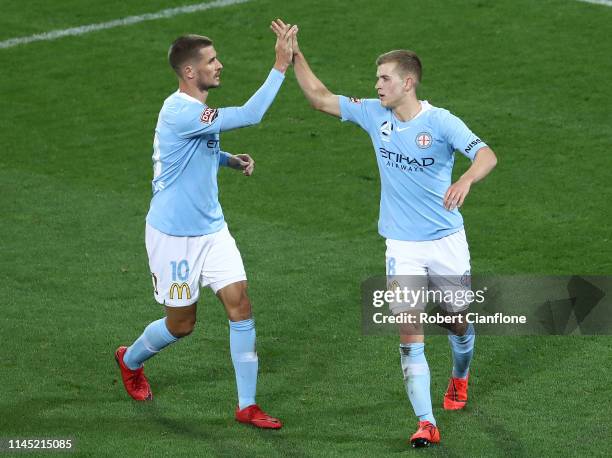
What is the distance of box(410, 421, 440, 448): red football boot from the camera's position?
7984mm

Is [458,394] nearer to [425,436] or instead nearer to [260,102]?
[425,436]

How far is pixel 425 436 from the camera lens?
7.98 metres

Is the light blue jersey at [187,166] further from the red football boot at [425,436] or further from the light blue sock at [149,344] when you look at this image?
the red football boot at [425,436]

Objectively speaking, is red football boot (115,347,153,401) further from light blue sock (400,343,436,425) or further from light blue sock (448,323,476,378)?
light blue sock (448,323,476,378)

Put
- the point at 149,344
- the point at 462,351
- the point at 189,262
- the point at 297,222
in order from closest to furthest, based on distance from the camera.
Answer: the point at 189,262, the point at 462,351, the point at 149,344, the point at 297,222

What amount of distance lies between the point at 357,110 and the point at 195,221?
122cm

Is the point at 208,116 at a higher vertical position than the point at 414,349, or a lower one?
higher

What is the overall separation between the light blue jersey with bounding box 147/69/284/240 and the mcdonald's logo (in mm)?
319

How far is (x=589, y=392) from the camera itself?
8750 millimetres

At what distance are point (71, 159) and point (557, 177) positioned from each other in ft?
15.6

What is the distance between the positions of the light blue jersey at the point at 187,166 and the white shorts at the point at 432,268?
1154 millimetres

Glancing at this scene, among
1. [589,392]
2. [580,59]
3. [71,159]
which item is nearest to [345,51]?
[580,59]

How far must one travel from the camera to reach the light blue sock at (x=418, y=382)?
26.5 feet

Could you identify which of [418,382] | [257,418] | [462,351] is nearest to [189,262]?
[257,418]
